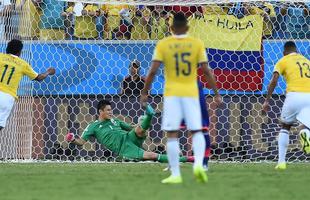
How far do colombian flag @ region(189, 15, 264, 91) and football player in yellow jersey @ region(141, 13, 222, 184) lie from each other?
23.0 feet

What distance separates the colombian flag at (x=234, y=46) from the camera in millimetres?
17875

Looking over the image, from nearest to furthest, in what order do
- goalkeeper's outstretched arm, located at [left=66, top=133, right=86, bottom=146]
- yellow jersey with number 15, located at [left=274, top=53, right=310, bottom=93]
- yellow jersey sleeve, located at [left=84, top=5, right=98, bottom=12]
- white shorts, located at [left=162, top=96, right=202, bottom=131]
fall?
white shorts, located at [left=162, top=96, right=202, bottom=131]
yellow jersey with number 15, located at [left=274, top=53, right=310, bottom=93]
goalkeeper's outstretched arm, located at [left=66, top=133, right=86, bottom=146]
yellow jersey sleeve, located at [left=84, top=5, right=98, bottom=12]

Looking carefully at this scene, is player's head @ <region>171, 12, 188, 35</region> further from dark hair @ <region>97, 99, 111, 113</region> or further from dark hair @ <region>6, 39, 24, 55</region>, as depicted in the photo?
dark hair @ <region>97, 99, 111, 113</region>

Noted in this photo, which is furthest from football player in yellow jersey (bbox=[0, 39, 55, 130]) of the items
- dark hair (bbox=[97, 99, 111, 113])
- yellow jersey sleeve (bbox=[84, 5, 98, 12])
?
yellow jersey sleeve (bbox=[84, 5, 98, 12])

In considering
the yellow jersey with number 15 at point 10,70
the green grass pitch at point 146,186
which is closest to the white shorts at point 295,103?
the green grass pitch at point 146,186

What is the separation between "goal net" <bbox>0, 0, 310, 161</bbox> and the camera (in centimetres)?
1795

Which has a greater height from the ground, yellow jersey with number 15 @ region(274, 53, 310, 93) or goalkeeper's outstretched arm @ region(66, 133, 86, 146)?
yellow jersey with number 15 @ region(274, 53, 310, 93)

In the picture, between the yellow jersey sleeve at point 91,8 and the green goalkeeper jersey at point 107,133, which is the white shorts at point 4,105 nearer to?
the green goalkeeper jersey at point 107,133

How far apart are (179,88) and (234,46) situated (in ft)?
24.2

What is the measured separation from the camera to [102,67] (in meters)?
18.1

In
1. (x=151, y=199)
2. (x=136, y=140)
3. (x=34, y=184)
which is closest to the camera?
(x=151, y=199)

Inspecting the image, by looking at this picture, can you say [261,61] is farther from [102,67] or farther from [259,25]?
[102,67]

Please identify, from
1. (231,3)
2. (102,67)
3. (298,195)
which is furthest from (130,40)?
(298,195)

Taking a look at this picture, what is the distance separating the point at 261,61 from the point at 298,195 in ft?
28.8
